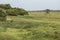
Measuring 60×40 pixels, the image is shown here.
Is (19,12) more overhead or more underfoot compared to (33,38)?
more underfoot

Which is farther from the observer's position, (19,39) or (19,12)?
(19,12)

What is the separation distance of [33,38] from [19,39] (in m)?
1.26

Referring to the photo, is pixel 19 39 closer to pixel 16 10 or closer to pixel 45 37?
pixel 45 37

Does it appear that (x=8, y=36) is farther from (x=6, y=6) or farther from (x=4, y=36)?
(x=6, y=6)

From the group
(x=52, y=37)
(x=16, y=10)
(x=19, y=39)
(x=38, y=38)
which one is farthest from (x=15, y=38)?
(x=16, y=10)

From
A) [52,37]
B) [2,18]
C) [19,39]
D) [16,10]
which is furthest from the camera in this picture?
[16,10]

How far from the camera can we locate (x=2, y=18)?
126 feet

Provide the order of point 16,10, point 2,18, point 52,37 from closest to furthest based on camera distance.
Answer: point 52,37 < point 2,18 < point 16,10

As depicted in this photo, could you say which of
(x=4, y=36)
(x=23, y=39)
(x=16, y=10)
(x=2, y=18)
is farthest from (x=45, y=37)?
(x=16, y=10)

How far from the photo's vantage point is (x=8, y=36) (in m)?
20.2

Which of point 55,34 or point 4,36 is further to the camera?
point 55,34

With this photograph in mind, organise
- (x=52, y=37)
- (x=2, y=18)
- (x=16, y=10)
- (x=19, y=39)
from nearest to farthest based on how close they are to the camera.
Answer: (x=19, y=39), (x=52, y=37), (x=2, y=18), (x=16, y=10)

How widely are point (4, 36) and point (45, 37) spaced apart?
3.39m

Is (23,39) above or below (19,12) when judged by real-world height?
above
